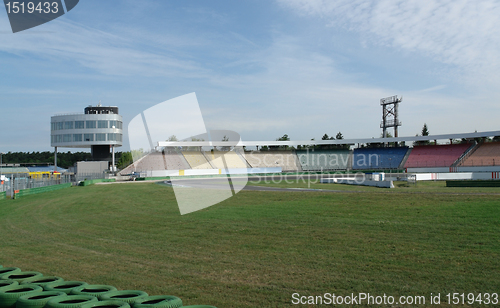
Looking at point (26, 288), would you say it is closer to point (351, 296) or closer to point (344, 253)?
point (351, 296)

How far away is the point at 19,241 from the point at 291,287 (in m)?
10.5

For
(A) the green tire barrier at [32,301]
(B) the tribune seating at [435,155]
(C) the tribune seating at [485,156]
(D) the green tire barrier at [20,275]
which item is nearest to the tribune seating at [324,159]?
(B) the tribune seating at [435,155]

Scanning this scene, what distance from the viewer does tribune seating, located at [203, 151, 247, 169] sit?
8164cm

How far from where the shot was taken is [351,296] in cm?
696

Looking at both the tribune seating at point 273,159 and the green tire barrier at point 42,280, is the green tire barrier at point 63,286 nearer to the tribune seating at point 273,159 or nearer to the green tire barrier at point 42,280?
the green tire barrier at point 42,280

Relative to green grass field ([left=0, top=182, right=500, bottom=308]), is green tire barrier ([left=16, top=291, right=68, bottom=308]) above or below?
above

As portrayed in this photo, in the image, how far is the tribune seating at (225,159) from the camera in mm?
81644

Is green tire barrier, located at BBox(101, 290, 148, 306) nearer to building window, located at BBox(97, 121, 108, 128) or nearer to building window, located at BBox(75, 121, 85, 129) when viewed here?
building window, located at BBox(97, 121, 108, 128)

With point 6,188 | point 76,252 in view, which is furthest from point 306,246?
point 6,188

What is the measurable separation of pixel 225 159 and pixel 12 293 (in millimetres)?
78169

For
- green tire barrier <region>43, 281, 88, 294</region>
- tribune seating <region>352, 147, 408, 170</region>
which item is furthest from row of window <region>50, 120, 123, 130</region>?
green tire barrier <region>43, 281, 88, 294</region>

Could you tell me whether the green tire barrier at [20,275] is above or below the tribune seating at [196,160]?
below

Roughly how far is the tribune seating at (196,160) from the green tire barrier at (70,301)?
72971mm

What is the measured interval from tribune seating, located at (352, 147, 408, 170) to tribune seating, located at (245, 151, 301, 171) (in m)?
13.6
